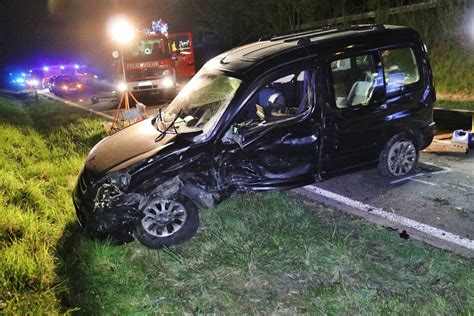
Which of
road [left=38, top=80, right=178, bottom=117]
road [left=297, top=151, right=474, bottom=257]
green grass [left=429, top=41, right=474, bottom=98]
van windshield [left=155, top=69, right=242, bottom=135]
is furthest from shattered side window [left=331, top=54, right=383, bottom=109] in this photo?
road [left=38, top=80, right=178, bottom=117]

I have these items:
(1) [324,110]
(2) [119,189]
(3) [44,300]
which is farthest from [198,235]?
(1) [324,110]

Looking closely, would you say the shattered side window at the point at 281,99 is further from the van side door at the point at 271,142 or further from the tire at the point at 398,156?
the tire at the point at 398,156

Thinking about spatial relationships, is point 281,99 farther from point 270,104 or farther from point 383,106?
point 383,106

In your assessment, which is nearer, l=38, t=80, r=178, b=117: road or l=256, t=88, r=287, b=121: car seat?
l=256, t=88, r=287, b=121: car seat

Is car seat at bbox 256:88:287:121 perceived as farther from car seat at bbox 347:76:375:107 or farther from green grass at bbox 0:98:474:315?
green grass at bbox 0:98:474:315

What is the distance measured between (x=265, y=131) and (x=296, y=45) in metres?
1.06

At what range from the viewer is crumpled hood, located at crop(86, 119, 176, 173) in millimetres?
4285

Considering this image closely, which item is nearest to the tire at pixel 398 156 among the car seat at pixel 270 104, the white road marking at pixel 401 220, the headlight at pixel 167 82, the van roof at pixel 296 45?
the white road marking at pixel 401 220

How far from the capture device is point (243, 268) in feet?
12.5

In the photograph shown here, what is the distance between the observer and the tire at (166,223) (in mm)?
4234

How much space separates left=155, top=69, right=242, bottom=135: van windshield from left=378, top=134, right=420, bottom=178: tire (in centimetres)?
215

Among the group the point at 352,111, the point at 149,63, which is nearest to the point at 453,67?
the point at 352,111

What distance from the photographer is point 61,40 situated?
173 feet

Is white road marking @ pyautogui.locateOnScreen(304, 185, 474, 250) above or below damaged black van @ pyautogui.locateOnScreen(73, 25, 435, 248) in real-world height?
below
